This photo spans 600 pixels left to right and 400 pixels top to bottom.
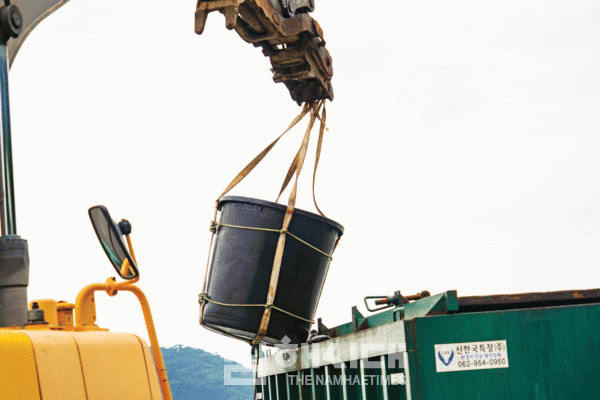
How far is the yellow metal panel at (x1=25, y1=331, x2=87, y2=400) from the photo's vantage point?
89.8 inches

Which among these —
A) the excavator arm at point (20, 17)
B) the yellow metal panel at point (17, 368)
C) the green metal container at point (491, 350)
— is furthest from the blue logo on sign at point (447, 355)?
the excavator arm at point (20, 17)

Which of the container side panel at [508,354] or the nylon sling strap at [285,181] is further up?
the nylon sling strap at [285,181]

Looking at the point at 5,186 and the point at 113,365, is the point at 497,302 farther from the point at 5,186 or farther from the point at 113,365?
the point at 5,186

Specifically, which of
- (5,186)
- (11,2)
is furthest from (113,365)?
(11,2)

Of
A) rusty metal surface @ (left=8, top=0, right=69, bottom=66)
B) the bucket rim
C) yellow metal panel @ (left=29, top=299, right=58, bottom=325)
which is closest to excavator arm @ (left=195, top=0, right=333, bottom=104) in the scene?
the bucket rim

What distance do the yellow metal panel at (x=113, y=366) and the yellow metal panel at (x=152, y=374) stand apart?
10 millimetres

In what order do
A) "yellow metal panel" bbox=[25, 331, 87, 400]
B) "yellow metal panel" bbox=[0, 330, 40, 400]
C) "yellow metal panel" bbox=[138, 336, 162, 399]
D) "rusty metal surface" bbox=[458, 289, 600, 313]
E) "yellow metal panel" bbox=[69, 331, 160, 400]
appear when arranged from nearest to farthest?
"yellow metal panel" bbox=[0, 330, 40, 400], "yellow metal panel" bbox=[25, 331, 87, 400], "yellow metal panel" bbox=[69, 331, 160, 400], "yellow metal panel" bbox=[138, 336, 162, 399], "rusty metal surface" bbox=[458, 289, 600, 313]

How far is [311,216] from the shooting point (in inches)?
203

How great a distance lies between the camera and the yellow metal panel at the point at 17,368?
2162 mm

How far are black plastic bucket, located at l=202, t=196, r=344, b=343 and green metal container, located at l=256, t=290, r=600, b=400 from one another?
3.91 feet

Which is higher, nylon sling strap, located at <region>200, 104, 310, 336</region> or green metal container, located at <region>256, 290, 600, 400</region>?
nylon sling strap, located at <region>200, 104, 310, 336</region>

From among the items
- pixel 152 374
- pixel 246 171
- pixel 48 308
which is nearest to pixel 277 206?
pixel 246 171

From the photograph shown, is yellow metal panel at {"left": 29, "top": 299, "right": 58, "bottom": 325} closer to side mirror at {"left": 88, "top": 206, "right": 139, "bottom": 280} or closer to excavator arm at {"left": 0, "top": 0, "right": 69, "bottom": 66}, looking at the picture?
side mirror at {"left": 88, "top": 206, "right": 139, "bottom": 280}

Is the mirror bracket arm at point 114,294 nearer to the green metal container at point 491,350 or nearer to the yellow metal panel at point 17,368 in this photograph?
the yellow metal panel at point 17,368
